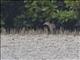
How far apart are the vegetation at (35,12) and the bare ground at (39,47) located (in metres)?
0.79

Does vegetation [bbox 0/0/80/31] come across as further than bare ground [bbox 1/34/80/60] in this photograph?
Yes

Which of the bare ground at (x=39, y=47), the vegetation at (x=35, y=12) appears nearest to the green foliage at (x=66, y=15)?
the vegetation at (x=35, y=12)

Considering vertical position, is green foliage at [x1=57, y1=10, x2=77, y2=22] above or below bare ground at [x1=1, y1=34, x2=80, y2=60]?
above

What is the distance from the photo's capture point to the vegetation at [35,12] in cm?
1070

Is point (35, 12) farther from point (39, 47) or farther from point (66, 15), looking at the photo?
point (39, 47)

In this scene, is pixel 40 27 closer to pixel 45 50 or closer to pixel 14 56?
pixel 45 50

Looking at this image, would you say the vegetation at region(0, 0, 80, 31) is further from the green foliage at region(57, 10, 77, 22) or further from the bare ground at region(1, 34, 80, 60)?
the bare ground at region(1, 34, 80, 60)

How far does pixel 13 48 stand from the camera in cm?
808

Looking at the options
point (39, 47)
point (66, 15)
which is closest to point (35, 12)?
point (66, 15)

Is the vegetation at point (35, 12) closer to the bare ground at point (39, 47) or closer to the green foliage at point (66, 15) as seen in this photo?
the green foliage at point (66, 15)

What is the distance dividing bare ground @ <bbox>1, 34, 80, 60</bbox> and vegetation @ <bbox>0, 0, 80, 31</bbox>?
790 millimetres

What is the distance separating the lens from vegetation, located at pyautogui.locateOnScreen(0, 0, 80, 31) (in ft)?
35.1

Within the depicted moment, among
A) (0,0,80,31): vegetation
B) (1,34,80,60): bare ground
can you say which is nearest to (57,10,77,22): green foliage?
(0,0,80,31): vegetation

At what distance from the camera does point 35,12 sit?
10.9 metres
